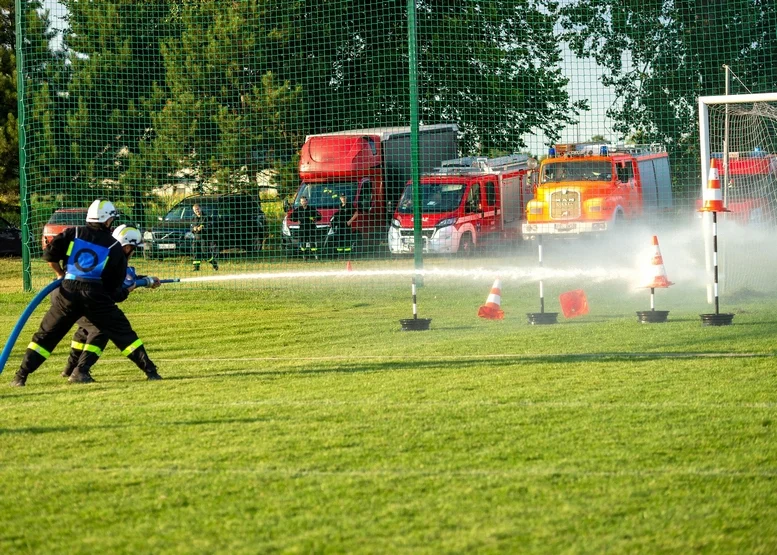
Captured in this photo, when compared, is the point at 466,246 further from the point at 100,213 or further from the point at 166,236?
the point at 100,213

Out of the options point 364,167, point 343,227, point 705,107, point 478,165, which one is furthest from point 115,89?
point 705,107

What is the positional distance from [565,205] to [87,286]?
18.0m

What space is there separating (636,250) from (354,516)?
18.8 meters

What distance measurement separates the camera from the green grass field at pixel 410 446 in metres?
5.14

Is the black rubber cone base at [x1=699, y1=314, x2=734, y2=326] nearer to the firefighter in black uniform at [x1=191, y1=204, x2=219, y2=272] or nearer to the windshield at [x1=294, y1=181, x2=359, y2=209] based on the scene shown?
the firefighter in black uniform at [x1=191, y1=204, x2=219, y2=272]

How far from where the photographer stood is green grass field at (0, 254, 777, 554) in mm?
5141

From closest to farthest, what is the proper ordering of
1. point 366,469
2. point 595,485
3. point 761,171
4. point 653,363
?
point 595,485, point 366,469, point 653,363, point 761,171

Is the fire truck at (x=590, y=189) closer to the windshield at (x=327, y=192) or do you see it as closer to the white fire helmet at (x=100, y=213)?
the windshield at (x=327, y=192)

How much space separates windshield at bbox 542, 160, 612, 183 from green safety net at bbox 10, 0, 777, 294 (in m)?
1.47

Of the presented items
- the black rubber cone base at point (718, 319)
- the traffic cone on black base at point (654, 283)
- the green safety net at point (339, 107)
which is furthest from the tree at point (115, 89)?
the black rubber cone base at point (718, 319)

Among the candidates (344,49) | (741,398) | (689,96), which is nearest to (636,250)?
(689,96)

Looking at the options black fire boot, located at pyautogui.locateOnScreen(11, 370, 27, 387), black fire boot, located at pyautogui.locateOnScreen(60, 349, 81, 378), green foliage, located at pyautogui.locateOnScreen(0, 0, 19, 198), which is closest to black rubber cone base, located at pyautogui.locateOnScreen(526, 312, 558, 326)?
black fire boot, located at pyautogui.locateOnScreen(60, 349, 81, 378)

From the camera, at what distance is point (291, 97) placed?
23.3m

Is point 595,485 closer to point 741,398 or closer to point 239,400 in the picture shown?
point 741,398
